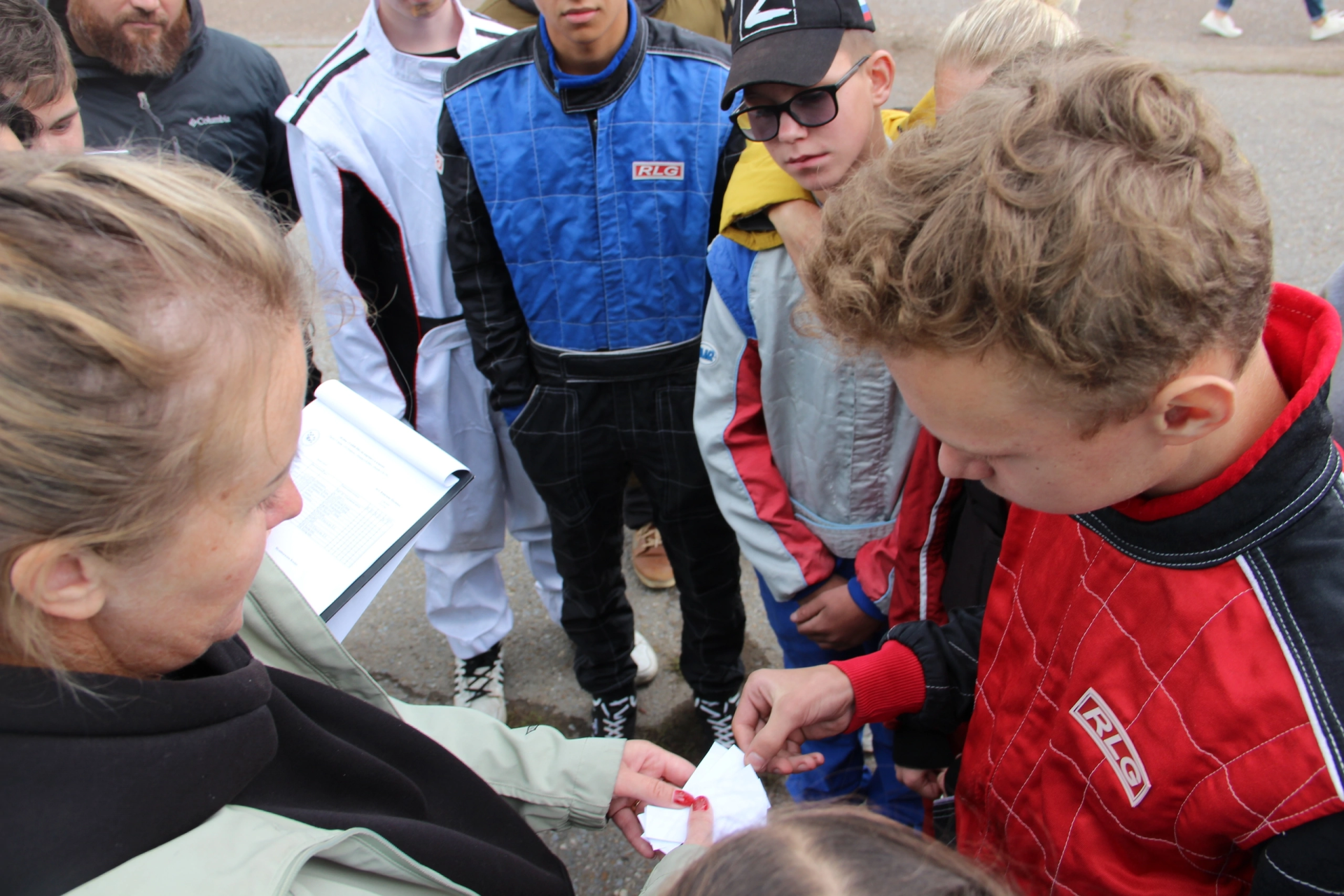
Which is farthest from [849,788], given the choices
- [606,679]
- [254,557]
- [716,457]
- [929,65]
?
[929,65]

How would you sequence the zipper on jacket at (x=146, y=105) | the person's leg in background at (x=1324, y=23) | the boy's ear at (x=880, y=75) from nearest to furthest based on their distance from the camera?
the boy's ear at (x=880, y=75) < the zipper on jacket at (x=146, y=105) < the person's leg in background at (x=1324, y=23)

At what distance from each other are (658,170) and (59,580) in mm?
1733

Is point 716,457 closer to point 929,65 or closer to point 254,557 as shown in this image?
point 254,557

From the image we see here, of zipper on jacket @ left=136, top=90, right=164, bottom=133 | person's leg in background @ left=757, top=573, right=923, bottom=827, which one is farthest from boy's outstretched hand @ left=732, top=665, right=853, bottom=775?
zipper on jacket @ left=136, top=90, right=164, bottom=133

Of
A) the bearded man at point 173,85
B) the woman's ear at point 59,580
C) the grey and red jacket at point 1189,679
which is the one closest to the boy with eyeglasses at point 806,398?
the grey and red jacket at point 1189,679

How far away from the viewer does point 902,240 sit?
3.13 feet

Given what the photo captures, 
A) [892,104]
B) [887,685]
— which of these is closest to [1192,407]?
[887,685]

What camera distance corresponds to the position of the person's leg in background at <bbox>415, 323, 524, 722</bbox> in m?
2.59

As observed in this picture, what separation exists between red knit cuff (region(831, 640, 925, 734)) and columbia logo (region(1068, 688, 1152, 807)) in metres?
0.42

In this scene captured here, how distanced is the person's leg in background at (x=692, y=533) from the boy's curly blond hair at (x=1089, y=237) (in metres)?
1.41

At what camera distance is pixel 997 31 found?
1940 millimetres

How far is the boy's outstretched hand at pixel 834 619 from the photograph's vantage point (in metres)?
2.01

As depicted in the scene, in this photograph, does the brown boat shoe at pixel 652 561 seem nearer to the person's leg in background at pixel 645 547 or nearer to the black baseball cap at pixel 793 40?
the person's leg in background at pixel 645 547

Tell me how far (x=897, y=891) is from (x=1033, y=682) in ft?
2.00
